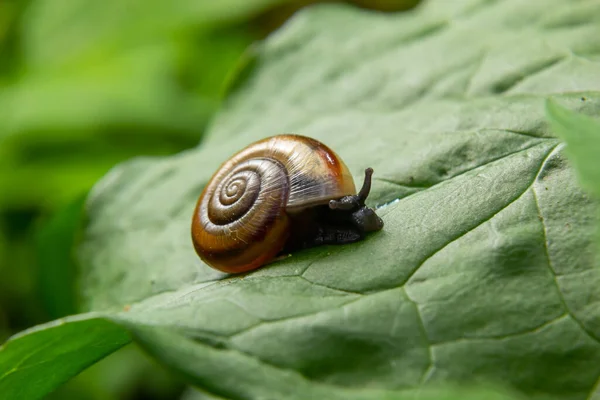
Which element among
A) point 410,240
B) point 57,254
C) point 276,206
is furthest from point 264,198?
point 57,254

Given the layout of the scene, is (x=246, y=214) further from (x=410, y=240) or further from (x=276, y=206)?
(x=410, y=240)

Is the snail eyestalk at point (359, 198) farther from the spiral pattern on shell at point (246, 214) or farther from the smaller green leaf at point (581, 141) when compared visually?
the smaller green leaf at point (581, 141)

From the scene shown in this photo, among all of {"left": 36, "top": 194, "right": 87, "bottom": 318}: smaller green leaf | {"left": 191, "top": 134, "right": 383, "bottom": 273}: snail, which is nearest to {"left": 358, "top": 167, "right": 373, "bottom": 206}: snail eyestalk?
{"left": 191, "top": 134, "right": 383, "bottom": 273}: snail

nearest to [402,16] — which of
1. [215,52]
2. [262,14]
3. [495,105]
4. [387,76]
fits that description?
[387,76]

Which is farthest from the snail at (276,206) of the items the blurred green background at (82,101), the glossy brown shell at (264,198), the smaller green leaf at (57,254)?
the blurred green background at (82,101)

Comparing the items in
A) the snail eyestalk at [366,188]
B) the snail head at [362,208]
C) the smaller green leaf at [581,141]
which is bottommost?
the snail head at [362,208]

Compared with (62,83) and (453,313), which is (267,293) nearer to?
(453,313)
